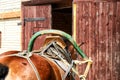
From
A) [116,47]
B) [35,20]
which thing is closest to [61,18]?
[35,20]

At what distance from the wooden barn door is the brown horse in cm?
644

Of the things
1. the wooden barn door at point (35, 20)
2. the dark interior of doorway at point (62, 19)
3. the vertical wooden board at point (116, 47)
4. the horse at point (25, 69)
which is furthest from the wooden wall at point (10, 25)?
the horse at point (25, 69)

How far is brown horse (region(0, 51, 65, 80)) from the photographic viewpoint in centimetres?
376

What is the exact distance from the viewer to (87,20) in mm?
8797

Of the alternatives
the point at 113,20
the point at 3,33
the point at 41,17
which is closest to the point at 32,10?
the point at 41,17

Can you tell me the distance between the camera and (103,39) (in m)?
8.57

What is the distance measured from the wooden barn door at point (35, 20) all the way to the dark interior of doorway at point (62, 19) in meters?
1.04

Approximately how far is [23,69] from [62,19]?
8836 mm

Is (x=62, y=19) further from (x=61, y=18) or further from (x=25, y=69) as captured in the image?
(x=25, y=69)

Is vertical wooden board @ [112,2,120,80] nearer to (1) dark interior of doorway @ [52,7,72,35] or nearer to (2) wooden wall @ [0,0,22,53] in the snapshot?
(1) dark interior of doorway @ [52,7,72,35]

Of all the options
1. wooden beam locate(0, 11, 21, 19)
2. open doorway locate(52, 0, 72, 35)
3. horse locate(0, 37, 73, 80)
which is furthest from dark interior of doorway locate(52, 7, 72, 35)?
horse locate(0, 37, 73, 80)

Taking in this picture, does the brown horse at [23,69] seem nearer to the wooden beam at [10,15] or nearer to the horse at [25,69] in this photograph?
the horse at [25,69]

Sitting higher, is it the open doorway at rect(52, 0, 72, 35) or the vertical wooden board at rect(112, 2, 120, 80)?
the open doorway at rect(52, 0, 72, 35)

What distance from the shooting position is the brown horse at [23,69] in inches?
148
